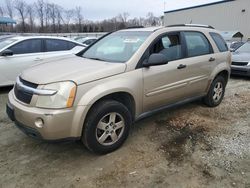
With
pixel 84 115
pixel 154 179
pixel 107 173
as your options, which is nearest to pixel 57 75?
pixel 84 115

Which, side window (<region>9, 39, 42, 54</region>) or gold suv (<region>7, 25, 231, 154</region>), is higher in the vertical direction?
side window (<region>9, 39, 42, 54</region>)

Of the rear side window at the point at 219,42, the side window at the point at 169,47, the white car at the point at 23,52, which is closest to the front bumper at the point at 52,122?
the side window at the point at 169,47

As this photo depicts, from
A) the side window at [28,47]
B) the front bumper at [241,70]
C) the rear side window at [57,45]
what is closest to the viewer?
the side window at [28,47]

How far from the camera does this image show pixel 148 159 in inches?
132

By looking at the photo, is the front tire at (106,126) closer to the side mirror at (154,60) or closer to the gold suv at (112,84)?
the gold suv at (112,84)

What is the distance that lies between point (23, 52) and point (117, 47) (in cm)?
361

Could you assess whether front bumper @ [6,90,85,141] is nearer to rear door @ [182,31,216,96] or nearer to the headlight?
the headlight

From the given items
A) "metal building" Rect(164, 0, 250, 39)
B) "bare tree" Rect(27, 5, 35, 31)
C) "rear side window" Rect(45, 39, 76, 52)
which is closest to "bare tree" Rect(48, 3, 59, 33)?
"bare tree" Rect(27, 5, 35, 31)

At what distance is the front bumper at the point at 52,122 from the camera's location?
2885 mm

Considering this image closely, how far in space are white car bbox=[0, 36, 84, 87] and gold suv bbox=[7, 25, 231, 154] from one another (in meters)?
2.74

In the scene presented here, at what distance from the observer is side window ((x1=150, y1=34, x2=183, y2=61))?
13.1 ft

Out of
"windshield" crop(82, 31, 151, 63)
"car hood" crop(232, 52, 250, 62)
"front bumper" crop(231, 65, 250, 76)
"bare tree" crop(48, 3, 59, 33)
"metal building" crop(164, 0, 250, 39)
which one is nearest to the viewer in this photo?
"windshield" crop(82, 31, 151, 63)

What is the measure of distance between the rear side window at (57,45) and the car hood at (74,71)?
3606 millimetres

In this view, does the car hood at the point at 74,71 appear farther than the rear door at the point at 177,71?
No
